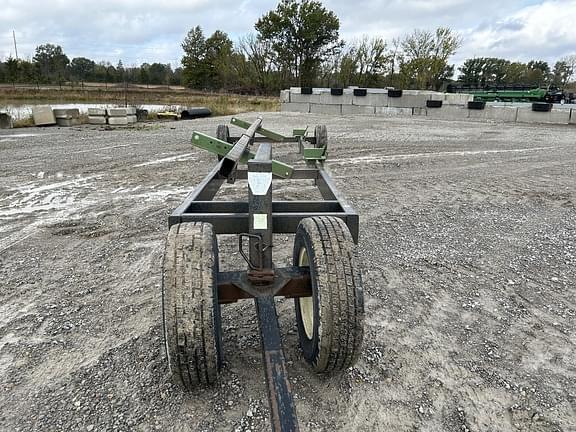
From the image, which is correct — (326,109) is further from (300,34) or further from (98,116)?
(300,34)

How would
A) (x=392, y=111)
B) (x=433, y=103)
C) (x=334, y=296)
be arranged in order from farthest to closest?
(x=392, y=111) < (x=433, y=103) < (x=334, y=296)

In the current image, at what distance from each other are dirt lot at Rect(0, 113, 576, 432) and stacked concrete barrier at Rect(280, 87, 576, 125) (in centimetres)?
1096

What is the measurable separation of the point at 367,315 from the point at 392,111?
17776 mm

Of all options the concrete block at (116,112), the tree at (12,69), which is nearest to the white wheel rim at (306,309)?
the concrete block at (116,112)

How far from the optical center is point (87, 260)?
12.7 feet

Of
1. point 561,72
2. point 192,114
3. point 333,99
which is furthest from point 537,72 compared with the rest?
point 192,114

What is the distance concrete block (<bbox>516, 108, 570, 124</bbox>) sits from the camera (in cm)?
1562

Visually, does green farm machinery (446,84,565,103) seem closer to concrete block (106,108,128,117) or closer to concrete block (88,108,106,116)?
concrete block (106,108,128,117)

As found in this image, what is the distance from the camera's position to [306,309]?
8.63ft

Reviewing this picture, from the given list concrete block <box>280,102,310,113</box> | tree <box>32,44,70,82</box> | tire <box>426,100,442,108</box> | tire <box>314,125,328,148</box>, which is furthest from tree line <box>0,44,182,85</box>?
tire <box>314,125,328,148</box>

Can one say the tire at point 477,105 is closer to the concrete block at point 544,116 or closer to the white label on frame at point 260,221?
the concrete block at point 544,116

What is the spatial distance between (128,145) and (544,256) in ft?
30.5

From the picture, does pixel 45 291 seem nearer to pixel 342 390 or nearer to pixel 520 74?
pixel 342 390

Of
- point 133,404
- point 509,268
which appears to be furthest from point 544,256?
point 133,404
